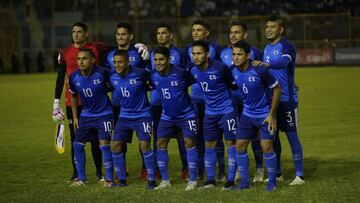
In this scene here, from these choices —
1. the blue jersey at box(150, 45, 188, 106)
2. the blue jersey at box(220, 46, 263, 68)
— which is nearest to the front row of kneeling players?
the blue jersey at box(150, 45, 188, 106)

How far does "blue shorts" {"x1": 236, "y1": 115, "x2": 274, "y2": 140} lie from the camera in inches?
→ 392

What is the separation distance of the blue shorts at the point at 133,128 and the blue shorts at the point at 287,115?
178 cm

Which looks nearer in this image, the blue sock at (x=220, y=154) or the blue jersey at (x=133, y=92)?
the blue jersey at (x=133, y=92)

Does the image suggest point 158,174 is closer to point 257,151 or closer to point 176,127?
point 176,127

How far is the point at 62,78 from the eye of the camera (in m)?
11.6

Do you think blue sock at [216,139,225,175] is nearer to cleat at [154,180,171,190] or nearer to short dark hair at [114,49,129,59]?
cleat at [154,180,171,190]

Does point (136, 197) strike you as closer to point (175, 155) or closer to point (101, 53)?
point (101, 53)

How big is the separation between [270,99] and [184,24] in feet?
128

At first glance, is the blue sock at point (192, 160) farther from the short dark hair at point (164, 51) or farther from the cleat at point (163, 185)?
the short dark hair at point (164, 51)

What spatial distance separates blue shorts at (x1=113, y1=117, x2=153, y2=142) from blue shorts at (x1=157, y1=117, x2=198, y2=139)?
151 millimetres

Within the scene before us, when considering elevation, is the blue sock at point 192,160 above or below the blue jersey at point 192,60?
below

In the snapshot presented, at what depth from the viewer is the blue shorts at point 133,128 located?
10.6 metres

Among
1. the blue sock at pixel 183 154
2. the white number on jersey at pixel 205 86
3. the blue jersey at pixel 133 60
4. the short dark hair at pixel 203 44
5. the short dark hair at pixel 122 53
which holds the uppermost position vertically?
the short dark hair at pixel 203 44

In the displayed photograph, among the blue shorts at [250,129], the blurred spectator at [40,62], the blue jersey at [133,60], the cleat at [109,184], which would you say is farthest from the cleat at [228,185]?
the blurred spectator at [40,62]
